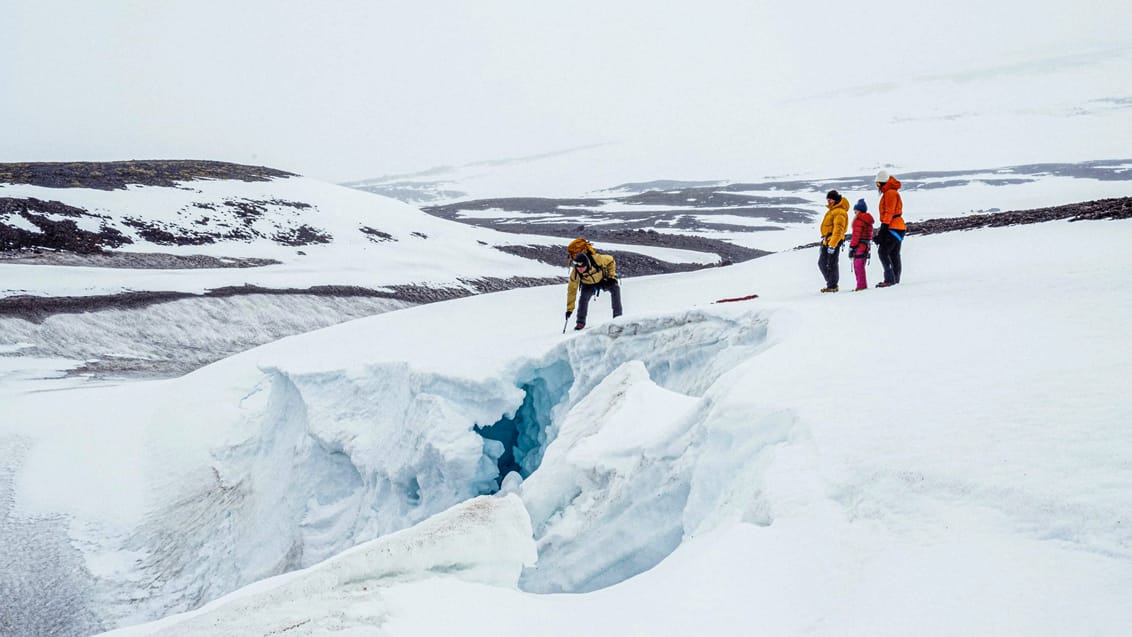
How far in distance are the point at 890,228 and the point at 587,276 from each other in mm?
4998

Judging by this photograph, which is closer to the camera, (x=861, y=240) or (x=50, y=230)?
(x=861, y=240)

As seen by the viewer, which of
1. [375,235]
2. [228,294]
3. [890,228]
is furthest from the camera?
[375,235]

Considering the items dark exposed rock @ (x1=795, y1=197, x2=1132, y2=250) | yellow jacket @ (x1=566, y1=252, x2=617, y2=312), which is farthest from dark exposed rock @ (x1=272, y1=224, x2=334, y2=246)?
yellow jacket @ (x1=566, y1=252, x2=617, y2=312)

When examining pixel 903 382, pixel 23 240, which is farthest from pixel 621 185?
pixel 903 382

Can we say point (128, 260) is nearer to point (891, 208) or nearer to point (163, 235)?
point (163, 235)

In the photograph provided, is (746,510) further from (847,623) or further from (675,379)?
(675,379)

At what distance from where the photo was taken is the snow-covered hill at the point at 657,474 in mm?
3627

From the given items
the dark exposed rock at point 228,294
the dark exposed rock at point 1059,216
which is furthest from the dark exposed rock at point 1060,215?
the dark exposed rock at point 228,294

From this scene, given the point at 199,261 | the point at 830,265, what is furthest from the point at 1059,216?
the point at 199,261

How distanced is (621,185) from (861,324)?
5575 inches

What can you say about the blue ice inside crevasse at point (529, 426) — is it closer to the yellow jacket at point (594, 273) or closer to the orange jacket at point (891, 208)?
the yellow jacket at point (594, 273)

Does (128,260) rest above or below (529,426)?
above

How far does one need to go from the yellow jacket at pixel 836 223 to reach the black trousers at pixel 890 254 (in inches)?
23.3

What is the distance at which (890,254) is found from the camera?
10938 millimetres
